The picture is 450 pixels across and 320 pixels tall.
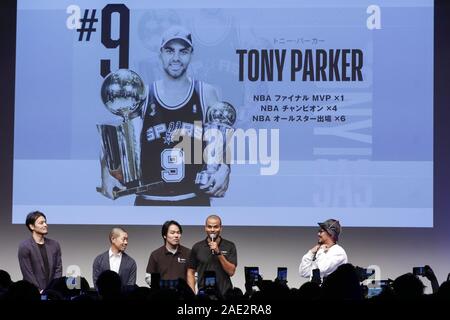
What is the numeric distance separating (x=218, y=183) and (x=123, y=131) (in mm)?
976

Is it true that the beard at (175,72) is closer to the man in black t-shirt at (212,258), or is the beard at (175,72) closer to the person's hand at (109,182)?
the person's hand at (109,182)

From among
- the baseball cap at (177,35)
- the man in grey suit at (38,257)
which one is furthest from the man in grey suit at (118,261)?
the baseball cap at (177,35)

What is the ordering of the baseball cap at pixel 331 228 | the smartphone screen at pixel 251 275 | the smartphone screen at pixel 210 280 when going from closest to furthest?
the smartphone screen at pixel 210 280
the smartphone screen at pixel 251 275
the baseball cap at pixel 331 228

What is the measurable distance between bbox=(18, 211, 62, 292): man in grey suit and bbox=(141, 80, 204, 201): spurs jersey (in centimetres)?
128

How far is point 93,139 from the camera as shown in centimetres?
761

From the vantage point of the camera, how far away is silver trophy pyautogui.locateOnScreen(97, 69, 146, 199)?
7562 millimetres

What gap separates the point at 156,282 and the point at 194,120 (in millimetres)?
2597


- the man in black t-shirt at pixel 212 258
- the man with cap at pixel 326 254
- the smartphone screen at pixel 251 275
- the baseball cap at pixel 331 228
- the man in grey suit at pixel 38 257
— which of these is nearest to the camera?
the smartphone screen at pixel 251 275

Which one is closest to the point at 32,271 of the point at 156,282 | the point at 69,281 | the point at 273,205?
the point at 69,281

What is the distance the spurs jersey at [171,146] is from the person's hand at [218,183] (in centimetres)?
12

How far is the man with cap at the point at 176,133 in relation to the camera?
7.50 metres

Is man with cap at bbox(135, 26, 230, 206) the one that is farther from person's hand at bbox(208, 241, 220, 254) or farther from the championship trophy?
person's hand at bbox(208, 241, 220, 254)

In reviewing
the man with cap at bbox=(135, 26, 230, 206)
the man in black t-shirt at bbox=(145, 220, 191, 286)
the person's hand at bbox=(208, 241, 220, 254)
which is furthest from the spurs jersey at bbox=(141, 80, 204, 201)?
the person's hand at bbox=(208, 241, 220, 254)

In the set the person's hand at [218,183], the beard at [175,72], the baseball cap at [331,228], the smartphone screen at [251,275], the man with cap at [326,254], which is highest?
the beard at [175,72]
